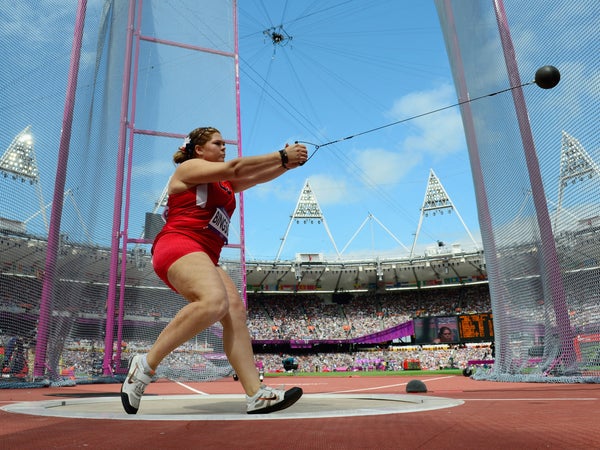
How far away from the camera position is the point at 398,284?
134ft

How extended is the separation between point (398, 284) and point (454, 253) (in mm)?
6557

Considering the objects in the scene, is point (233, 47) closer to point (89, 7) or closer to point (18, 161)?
point (89, 7)

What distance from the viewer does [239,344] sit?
2859 millimetres

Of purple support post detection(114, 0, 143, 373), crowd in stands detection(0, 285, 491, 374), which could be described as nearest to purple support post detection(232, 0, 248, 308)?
purple support post detection(114, 0, 143, 373)

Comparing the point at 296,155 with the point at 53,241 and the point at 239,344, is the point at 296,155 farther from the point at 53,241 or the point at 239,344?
the point at 53,241

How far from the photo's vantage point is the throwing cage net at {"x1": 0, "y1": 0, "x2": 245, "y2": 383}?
6.90 meters

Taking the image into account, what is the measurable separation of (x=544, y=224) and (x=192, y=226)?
6.13 metres

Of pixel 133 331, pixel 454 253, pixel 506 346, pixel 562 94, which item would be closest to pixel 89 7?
pixel 133 331

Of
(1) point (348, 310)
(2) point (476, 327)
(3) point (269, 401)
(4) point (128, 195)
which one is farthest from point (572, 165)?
(1) point (348, 310)

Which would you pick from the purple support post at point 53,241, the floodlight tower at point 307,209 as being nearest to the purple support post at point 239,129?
the purple support post at point 53,241

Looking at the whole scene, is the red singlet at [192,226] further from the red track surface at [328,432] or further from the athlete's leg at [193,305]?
the red track surface at [328,432]

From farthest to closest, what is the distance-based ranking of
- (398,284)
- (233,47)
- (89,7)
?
(398,284)
(233,47)
(89,7)

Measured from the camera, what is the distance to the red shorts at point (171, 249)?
2.71 meters

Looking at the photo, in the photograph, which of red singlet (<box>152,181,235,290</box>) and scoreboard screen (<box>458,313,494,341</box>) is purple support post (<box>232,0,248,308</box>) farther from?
scoreboard screen (<box>458,313,494,341</box>)
